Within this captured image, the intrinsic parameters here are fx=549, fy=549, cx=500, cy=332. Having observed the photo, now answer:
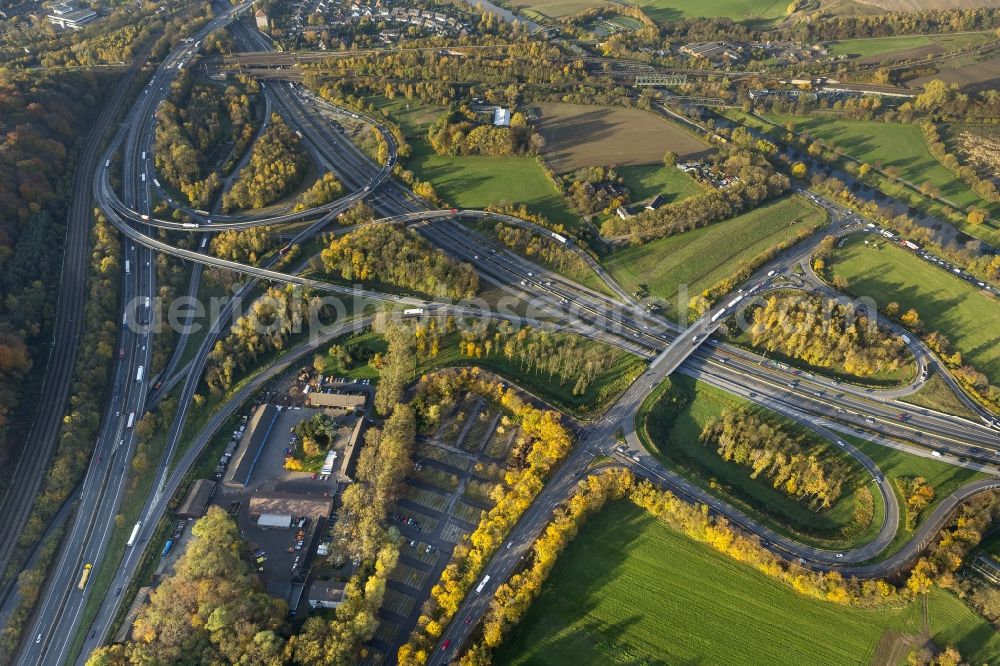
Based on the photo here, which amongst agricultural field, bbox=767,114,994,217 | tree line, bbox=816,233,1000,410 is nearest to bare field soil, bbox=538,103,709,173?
agricultural field, bbox=767,114,994,217

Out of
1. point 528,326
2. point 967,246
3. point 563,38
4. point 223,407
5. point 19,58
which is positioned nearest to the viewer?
point 223,407

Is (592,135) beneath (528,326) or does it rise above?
above

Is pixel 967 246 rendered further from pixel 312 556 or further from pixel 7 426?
pixel 7 426

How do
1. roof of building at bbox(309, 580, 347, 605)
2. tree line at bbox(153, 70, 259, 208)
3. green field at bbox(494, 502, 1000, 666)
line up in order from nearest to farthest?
green field at bbox(494, 502, 1000, 666), roof of building at bbox(309, 580, 347, 605), tree line at bbox(153, 70, 259, 208)

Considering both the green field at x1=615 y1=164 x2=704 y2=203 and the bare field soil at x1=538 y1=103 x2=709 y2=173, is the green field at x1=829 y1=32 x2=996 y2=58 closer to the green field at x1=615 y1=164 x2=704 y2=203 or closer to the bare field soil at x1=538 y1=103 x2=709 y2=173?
the bare field soil at x1=538 y1=103 x2=709 y2=173

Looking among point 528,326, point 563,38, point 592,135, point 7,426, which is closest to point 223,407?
point 7,426

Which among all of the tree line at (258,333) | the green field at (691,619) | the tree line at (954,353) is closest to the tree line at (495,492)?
the green field at (691,619)
